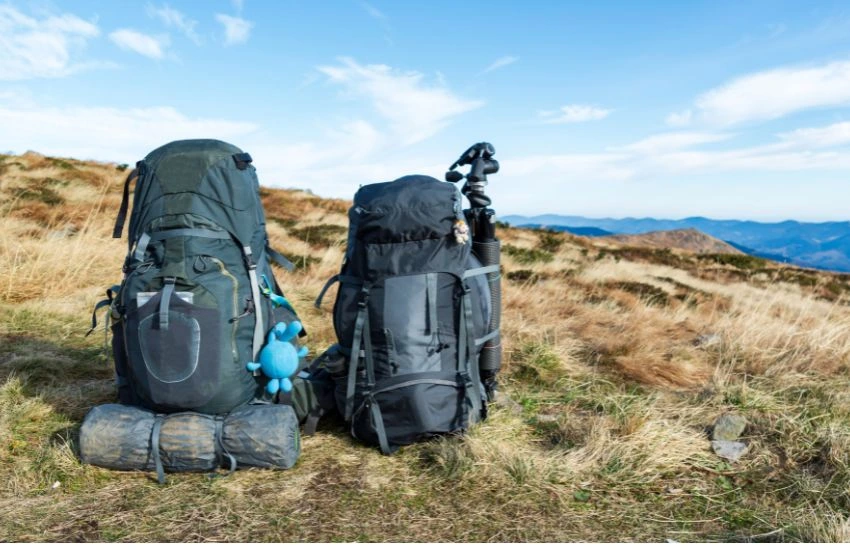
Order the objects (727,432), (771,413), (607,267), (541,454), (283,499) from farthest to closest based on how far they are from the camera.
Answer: (607,267)
(771,413)
(727,432)
(541,454)
(283,499)

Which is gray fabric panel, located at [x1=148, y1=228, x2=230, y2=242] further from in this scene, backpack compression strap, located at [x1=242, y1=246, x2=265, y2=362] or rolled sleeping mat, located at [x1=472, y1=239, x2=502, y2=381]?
rolled sleeping mat, located at [x1=472, y1=239, x2=502, y2=381]

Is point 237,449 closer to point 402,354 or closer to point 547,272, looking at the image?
point 402,354

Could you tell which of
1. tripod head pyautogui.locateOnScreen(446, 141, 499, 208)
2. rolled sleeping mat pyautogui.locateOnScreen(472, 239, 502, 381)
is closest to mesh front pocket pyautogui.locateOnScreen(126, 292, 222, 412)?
rolled sleeping mat pyautogui.locateOnScreen(472, 239, 502, 381)

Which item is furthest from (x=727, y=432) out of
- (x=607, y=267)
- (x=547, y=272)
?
(x=607, y=267)

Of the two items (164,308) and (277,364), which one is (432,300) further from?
(164,308)

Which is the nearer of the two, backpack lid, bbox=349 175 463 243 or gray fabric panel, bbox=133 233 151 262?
gray fabric panel, bbox=133 233 151 262

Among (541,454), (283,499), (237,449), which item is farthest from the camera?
(541,454)

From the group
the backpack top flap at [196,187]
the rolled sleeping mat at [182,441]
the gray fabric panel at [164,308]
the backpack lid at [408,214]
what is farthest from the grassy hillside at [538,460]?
the backpack top flap at [196,187]

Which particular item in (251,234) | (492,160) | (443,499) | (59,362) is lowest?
(443,499)

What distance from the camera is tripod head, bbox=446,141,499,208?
4.12 meters

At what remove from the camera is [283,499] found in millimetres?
3045

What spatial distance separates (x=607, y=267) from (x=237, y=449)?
39.9ft

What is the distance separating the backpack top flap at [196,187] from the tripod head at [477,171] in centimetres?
147

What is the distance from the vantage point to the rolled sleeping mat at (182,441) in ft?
10.6
